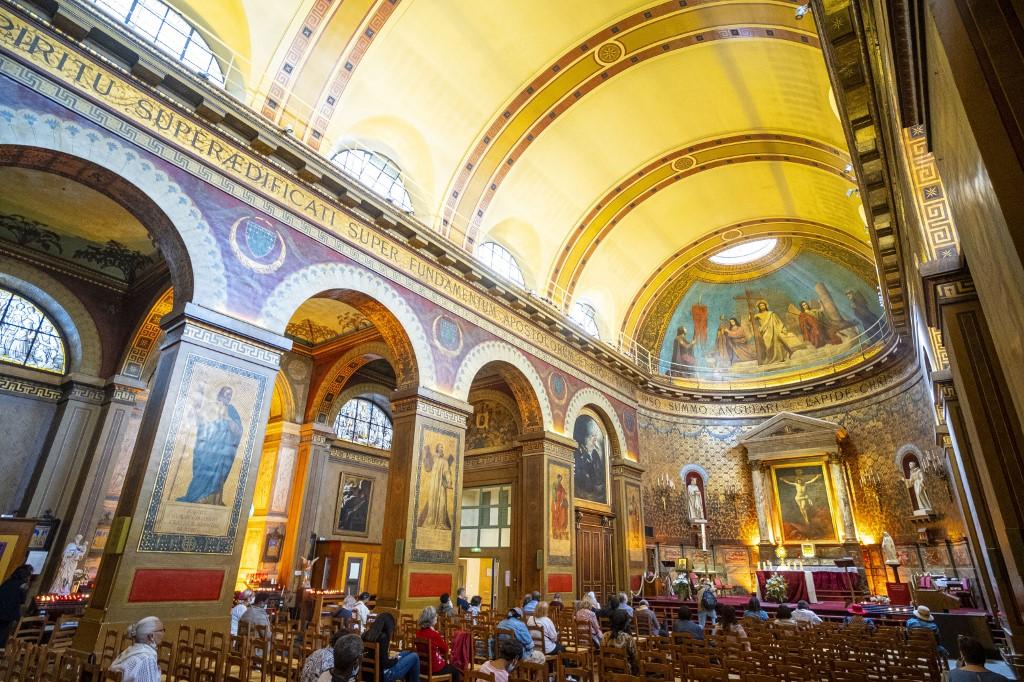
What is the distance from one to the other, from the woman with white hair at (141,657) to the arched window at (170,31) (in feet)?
27.5

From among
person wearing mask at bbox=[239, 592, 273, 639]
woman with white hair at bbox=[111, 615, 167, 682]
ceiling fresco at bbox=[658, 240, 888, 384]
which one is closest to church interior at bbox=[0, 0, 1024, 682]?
woman with white hair at bbox=[111, 615, 167, 682]

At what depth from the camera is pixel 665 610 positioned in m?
13.9

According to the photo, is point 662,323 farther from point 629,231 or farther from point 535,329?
point 535,329

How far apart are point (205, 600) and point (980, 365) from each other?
33.3 feet

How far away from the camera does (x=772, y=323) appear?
71.5 ft

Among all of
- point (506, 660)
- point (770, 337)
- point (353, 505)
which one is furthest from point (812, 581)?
point (506, 660)

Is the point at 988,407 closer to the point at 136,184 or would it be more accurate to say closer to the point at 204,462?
the point at 204,462

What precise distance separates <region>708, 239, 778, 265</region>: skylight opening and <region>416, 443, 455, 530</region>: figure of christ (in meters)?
15.0

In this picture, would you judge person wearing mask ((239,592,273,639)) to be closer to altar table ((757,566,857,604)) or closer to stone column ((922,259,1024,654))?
stone column ((922,259,1024,654))

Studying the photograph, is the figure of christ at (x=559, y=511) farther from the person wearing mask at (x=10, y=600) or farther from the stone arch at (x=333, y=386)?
the person wearing mask at (x=10, y=600)

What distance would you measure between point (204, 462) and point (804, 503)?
1845 cm

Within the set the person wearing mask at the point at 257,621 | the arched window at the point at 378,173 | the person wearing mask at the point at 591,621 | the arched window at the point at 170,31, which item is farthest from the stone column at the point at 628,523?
the arched window at the point at 170,31

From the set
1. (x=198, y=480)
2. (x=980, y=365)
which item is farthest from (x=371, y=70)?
(x=980, y=365)

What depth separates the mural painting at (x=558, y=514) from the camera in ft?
46.5
